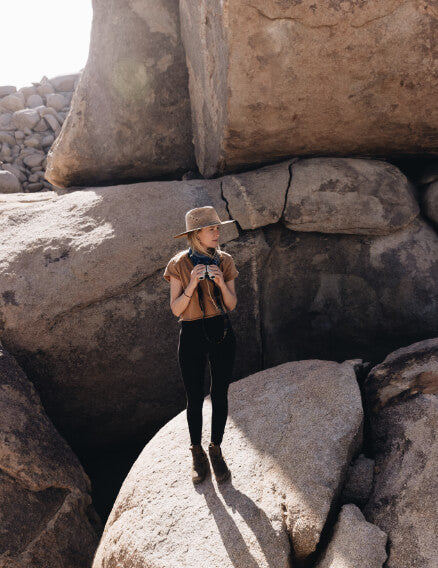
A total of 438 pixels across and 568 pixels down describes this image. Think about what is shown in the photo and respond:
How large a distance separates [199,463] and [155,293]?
4.53 ft

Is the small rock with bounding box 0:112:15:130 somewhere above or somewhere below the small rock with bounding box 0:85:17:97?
below

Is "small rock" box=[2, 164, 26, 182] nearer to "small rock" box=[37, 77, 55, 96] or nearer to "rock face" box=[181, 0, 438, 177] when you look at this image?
"small rock" box=[37, 77, 55, 96]

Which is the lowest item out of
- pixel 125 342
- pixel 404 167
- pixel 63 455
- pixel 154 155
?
pixel 63 455

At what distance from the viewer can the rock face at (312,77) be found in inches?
122

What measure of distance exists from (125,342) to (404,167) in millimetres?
2571

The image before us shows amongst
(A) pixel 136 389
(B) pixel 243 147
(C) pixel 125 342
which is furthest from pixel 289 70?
(A) pixel 136 389

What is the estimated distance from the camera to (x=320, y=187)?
3684 mm

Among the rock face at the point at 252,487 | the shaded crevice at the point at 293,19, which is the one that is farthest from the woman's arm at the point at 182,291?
the shaded crevice at the point at 293,19

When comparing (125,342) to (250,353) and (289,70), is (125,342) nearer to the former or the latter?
(250,353)

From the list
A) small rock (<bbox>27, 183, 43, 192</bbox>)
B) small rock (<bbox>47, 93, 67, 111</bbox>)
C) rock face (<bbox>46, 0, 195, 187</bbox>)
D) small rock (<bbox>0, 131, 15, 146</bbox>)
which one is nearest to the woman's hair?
rock face (<bbox>46, 0, 195, 187</bbox>)

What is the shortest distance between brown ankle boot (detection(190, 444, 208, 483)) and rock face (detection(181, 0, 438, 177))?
7.17 feet

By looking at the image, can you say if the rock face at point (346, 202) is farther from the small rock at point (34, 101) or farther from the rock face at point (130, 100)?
the small rock at point (34, 101)

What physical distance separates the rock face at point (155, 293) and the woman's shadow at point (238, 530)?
1.38 metres

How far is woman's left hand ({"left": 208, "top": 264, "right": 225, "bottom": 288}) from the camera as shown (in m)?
2.22
